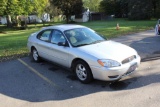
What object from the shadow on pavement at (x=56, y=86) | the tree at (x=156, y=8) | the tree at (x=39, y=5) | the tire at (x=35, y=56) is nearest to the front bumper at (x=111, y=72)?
the shadow on pavement at (x=56, y=86)

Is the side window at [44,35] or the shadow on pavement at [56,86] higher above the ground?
the side window at [44,35]

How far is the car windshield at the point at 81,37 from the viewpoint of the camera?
599 centimetres

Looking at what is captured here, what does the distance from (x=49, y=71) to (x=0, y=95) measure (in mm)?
1966

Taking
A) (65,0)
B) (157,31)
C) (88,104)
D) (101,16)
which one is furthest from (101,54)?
(101,16)

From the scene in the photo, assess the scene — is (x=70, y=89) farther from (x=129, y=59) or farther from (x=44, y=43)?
(x=44, y=43)

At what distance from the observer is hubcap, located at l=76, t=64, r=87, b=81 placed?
545 cm

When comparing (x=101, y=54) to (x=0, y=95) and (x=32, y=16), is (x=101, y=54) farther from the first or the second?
(x=32, y=16)

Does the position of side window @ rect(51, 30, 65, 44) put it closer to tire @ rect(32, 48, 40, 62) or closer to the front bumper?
tire @ rect(32, 48, 40, 62)

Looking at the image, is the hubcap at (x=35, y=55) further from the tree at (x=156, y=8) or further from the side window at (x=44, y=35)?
the tree at (x=156, y=8)

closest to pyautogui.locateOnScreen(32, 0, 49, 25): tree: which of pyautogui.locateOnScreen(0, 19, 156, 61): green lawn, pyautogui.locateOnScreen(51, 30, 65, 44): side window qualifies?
pyautogui.locateOnScreen(0, 19, 156, 61): green lawn

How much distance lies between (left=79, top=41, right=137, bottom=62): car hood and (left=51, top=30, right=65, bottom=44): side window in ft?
2.90

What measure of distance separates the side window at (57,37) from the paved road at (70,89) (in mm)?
1013

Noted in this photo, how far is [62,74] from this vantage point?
6.39 meters

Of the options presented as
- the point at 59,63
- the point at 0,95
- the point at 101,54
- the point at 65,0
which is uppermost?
the point at 65,0
